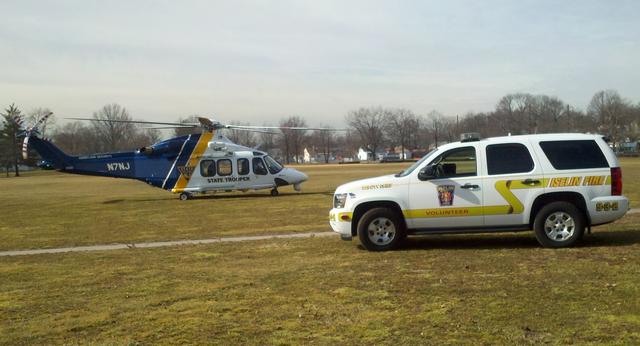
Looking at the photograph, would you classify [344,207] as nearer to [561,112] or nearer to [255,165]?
[255,165]

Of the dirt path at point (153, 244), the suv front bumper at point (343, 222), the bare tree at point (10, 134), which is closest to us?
the suv front bumper at point (343, 222)

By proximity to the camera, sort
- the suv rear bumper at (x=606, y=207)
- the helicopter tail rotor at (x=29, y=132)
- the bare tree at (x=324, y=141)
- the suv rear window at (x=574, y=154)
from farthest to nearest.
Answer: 1. the bare tree at (x=324, y=141)
2. the helicopter tail rotor at (x=29, y=132)
3. the suv rear window at (x=574, y=154)
4. the suv rear bumper at (x=606, y=207)

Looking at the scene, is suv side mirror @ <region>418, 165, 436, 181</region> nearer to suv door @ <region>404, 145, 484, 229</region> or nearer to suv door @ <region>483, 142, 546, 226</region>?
suv door @ <region>404, 145, 484, 229</region>

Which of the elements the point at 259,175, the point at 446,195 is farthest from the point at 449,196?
the point at 259,175

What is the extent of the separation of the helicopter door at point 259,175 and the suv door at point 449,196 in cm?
1747

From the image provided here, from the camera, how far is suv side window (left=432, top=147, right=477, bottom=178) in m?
9.72

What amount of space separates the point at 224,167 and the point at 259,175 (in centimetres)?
167

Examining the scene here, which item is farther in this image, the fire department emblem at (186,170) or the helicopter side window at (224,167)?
the helicopter side window at (224,167)

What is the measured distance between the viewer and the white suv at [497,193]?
9.33m

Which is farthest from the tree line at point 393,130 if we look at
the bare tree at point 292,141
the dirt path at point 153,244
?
the dirt path at point 153,244

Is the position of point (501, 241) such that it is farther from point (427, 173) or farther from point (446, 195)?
point (427, 173)

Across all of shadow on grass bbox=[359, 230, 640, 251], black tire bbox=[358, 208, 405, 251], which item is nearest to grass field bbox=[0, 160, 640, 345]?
shadow on grass bbox=[359, 230, 640, 251]

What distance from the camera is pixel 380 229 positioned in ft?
32.3

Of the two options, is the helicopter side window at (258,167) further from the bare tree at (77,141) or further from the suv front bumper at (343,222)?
the bare tree at (77,141)
